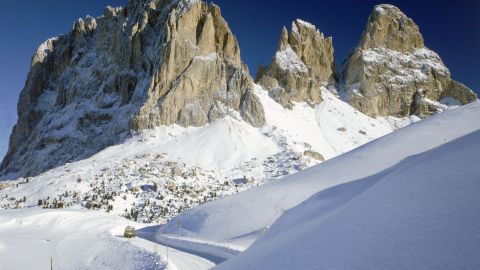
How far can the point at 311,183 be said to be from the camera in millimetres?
26656

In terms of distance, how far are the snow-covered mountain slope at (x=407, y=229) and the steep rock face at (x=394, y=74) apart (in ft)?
349

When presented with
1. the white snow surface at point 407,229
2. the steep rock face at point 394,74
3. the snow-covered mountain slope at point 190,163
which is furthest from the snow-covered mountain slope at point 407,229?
the steep rock face at point 394,74

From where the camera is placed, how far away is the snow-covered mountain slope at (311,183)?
79.3 feet

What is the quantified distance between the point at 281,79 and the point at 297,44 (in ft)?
48.7

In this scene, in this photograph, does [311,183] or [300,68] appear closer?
[311,183]

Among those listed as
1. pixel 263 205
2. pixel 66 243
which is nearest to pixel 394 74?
pixel 263 205

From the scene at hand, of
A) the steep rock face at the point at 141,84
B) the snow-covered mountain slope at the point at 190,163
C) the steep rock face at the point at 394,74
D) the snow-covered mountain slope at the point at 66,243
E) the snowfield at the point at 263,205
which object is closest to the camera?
the snowfield at the point at 263,205

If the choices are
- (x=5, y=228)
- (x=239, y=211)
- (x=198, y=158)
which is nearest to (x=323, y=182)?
(x=239, y=211)

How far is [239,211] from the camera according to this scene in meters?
26.0

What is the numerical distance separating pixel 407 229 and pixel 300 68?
332 feet

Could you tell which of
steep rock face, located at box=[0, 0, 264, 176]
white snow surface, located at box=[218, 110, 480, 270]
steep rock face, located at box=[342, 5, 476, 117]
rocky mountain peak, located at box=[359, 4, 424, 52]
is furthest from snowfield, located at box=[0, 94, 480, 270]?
rocky mountain peak, located at box=[359, 4, 424, 52]

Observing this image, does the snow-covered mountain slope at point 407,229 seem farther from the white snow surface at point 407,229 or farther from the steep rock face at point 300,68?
the steep rock face at point 300,68

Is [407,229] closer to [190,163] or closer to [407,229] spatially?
[407,229]

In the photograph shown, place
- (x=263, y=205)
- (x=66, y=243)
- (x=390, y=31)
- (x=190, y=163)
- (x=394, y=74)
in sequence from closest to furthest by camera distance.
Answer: (x=66, y=243)
(x=263, y=205)
(x=190, y=163)
(x=394, y=74)
(x=390, y=31)
